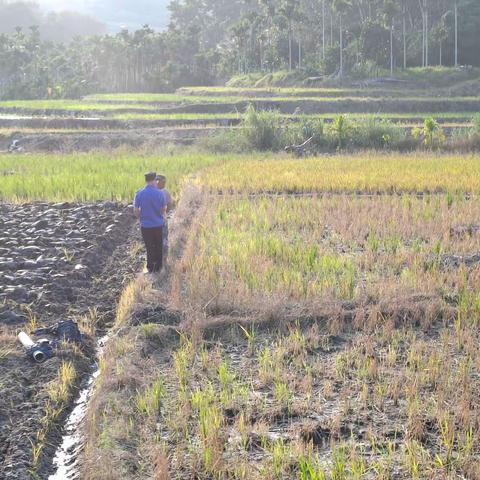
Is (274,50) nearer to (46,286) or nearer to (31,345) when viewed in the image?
(46,286)

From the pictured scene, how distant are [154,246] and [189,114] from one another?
21.8 m

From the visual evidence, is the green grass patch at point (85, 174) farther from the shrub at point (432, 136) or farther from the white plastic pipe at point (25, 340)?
the white plastic pipe at point (25, 340)

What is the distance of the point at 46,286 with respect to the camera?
7.56 meters

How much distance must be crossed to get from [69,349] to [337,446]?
8.35 ft

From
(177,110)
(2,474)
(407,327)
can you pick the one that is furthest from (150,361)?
(177,110)

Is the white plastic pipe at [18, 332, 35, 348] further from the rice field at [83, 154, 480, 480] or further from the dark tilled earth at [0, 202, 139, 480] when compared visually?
the rice field at [83, 154, 480, 480]

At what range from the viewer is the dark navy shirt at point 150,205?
773cm

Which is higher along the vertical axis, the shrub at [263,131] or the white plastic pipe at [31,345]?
the shrub at [263,131]

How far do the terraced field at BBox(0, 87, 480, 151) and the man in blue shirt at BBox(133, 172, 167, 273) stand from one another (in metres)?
14.7

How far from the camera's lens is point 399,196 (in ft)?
40.0

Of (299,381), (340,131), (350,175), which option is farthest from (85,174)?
(299,381)

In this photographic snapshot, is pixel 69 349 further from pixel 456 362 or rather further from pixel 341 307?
pixel 456 362

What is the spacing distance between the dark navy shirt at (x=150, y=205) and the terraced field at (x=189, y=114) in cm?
1471

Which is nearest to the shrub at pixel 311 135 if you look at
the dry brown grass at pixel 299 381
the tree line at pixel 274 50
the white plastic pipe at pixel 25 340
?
the dry brown grass at pixel 299 381
